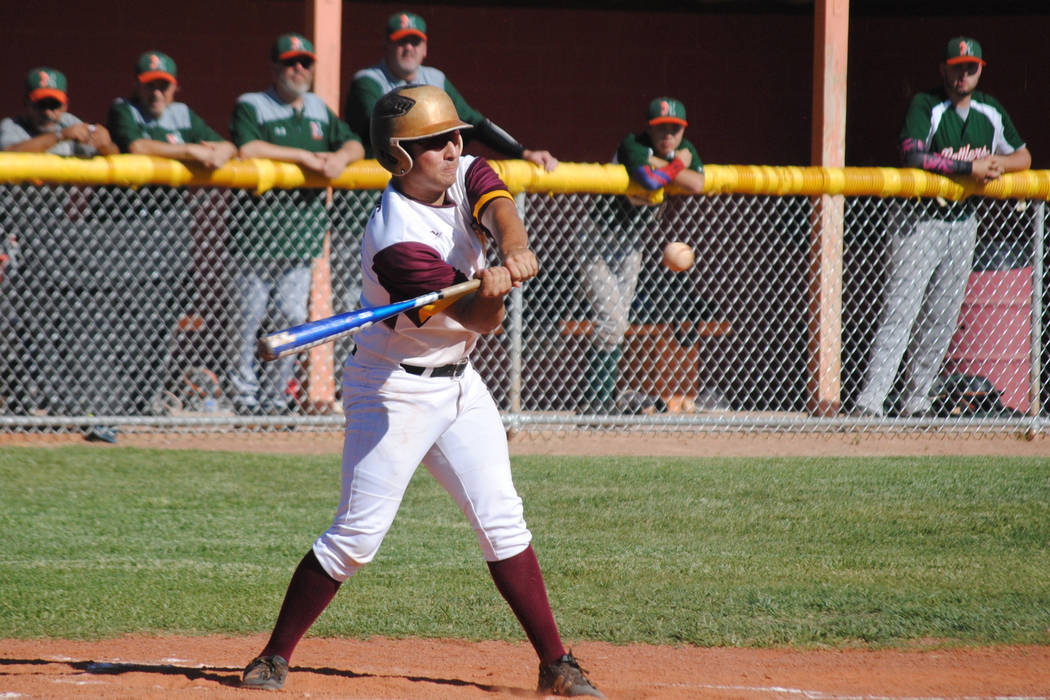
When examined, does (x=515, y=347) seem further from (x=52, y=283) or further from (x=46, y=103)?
(x=46, y=103)

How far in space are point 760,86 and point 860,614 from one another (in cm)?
876

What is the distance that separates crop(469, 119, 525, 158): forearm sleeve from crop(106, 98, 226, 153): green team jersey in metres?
1.64

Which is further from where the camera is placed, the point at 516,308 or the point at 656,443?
the point at 656,443

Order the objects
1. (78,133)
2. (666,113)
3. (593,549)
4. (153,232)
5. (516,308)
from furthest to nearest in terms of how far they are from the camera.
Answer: (666,113)
(516,308)
(153,232)
(78,133)
(593,549)

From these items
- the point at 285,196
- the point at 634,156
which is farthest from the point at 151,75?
the point at 634,156

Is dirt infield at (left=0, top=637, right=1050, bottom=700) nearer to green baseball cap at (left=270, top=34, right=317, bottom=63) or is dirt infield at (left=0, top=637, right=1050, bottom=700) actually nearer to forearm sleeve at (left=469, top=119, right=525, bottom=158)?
forearm sleeve at (left=469, top=119, right=525, bottom=158)

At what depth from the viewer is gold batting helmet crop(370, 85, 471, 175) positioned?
355 centimetres

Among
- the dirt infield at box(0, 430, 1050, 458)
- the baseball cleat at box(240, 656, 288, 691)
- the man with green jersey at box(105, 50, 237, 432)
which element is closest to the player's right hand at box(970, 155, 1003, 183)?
the dirt infield at box(0, 430, 1050, 458)

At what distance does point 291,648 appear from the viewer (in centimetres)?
373

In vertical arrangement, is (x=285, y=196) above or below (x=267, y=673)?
above

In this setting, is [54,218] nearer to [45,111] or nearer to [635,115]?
[45,111]

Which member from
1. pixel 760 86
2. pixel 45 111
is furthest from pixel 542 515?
pixel 760 86

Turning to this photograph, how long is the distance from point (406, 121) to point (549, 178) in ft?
13.5

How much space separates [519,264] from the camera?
3.44 meters
